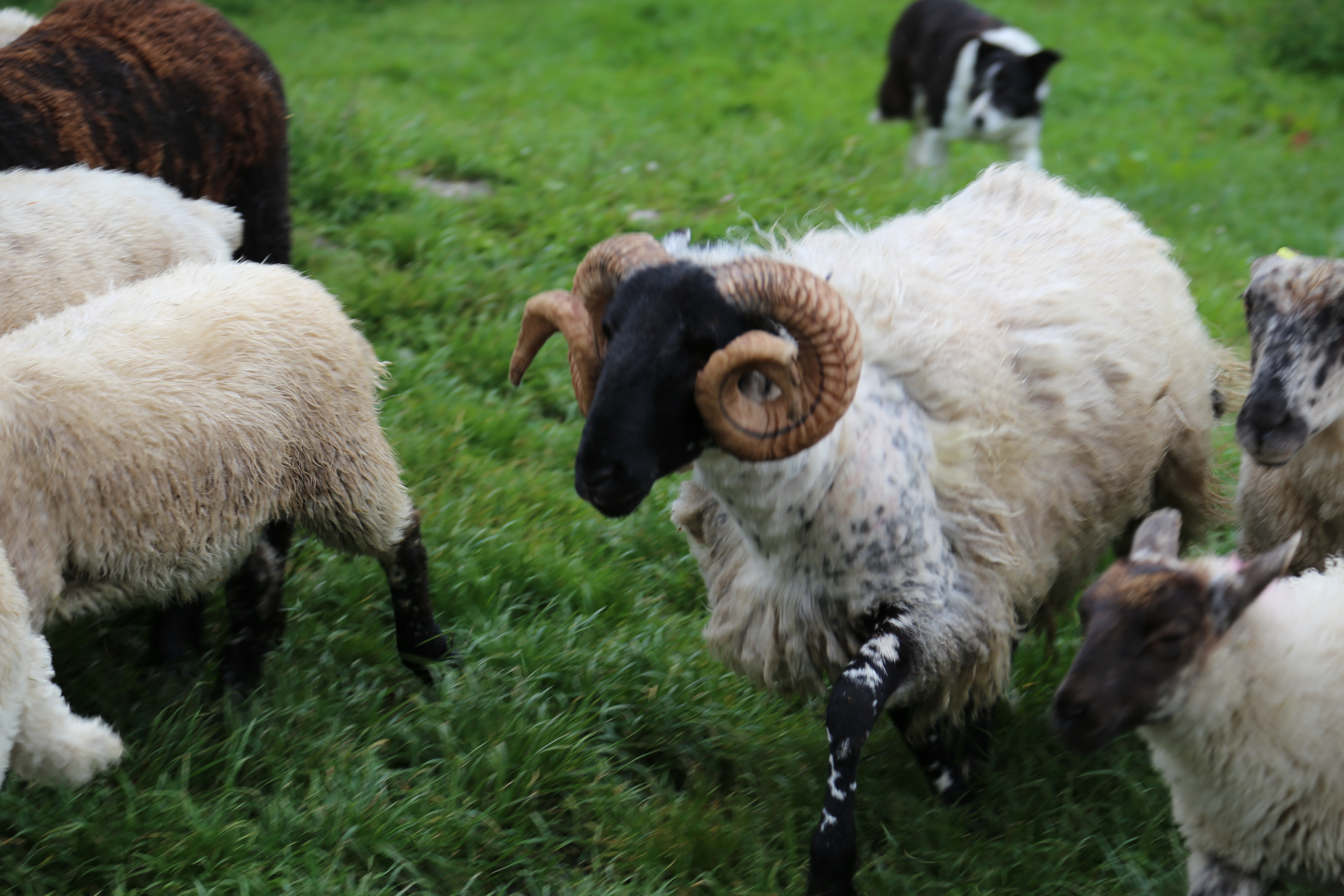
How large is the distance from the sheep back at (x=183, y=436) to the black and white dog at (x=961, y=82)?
6.25 meters

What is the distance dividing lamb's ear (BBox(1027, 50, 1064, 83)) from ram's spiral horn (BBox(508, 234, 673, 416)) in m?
6.67

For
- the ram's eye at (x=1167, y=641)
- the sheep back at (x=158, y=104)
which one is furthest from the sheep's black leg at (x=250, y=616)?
the ram's eye at (x=1167, y=641)

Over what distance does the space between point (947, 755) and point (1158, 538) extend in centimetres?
103

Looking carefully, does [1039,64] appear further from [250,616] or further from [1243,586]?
[250,616]

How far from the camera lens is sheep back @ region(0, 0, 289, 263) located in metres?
4.22

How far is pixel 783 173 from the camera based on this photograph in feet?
24.6

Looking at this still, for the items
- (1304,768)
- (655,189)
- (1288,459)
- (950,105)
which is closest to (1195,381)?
(1288,459)

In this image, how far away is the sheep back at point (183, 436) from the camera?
114 inches

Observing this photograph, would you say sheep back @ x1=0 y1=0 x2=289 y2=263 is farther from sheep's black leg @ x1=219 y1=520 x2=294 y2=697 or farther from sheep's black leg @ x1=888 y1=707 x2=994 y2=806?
sheep's black leg @ x1=888 y1=707 x2=994 y2=806

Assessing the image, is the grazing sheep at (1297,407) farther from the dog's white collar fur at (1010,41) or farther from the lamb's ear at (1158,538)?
the dog's white collar fur at (1010,41)

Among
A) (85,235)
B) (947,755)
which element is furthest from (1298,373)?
(85,235)

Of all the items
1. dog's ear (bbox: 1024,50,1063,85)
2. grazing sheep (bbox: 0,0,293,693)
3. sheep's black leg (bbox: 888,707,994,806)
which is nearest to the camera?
sheep's black leg (bbox: 888,707,994,806)

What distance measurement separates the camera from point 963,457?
3275mm

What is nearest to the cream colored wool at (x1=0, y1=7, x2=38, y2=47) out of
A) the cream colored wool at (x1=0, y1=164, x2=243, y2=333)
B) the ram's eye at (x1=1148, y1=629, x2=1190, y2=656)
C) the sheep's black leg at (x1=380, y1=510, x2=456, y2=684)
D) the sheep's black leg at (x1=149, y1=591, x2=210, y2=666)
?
the cream colored wool at (x1=0, y1=164, x2=243, y2=333)
